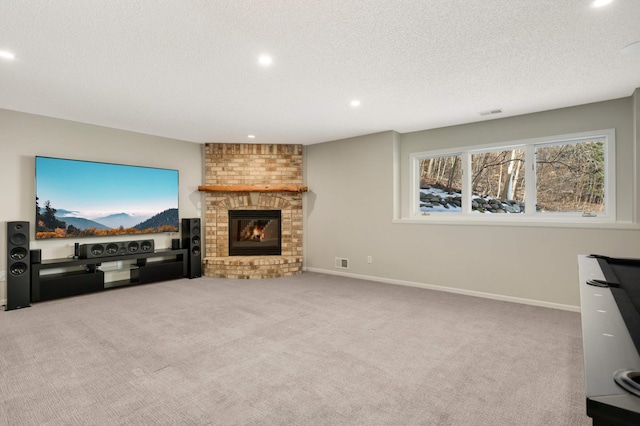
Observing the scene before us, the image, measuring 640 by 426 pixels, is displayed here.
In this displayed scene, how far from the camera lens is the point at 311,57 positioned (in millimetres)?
2723

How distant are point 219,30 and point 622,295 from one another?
277 cm

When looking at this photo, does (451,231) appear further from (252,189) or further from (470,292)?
(252,189)

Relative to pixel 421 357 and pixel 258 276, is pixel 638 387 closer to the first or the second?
pixel 421 357

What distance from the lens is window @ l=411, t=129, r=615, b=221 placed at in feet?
12.8

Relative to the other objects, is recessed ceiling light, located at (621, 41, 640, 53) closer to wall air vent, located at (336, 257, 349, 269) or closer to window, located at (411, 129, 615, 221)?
window, located at (411, 129, 615, 221)

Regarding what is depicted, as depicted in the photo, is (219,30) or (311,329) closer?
(219,30)

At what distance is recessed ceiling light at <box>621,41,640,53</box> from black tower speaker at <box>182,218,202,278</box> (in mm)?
5694

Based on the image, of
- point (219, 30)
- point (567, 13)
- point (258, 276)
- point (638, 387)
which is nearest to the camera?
point (638, 387)

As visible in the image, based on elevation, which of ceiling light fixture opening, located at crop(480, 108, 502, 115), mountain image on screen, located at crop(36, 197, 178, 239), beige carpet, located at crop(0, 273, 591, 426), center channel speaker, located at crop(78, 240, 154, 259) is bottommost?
beige carpet, located at crop(0, 273, 591, 426)

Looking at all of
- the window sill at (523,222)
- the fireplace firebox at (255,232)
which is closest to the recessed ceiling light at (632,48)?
the window sill at (523,222)

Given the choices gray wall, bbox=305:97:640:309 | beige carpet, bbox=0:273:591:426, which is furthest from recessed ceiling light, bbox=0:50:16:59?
gray wall, bbox=305:97:640:309

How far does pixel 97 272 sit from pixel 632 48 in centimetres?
625

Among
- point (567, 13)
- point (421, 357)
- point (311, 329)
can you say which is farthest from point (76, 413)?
point (567, 13)

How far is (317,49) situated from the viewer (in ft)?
8.48
